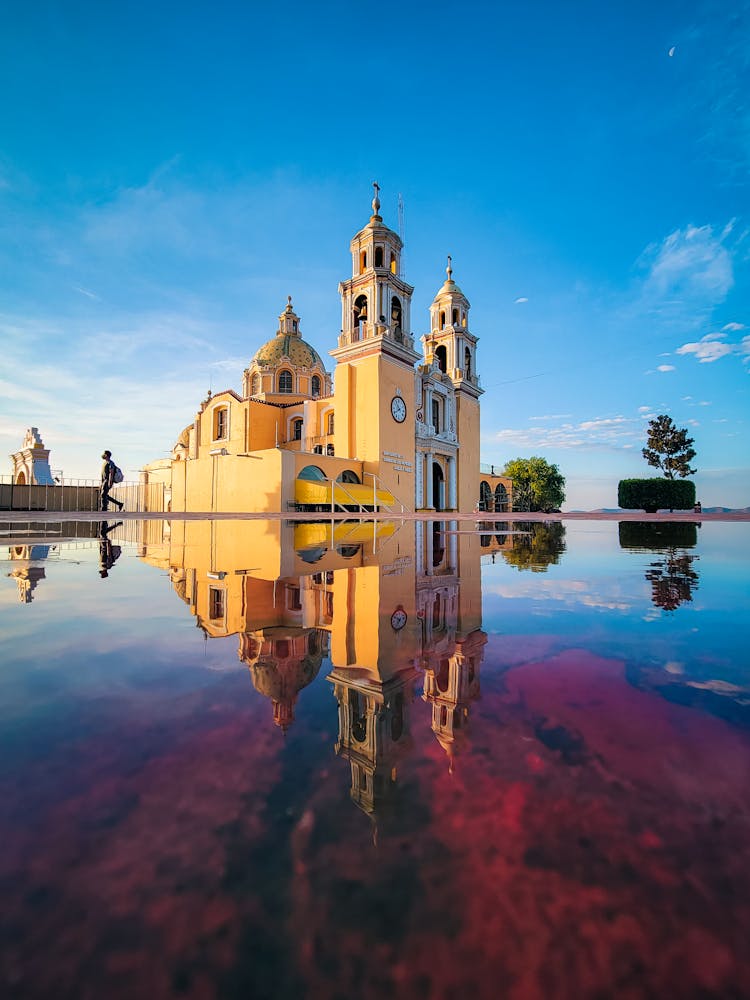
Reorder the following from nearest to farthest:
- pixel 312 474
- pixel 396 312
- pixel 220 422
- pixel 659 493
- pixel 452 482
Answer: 1. pixel 312 474
2. pixel 396 312
3. pixel 452 482
4. pixel 220 422
5. pixel 659 493

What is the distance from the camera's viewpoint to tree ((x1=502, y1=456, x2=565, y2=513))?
46.3 m

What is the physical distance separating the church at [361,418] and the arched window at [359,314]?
49mm

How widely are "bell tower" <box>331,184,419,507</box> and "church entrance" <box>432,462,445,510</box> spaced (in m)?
3.44

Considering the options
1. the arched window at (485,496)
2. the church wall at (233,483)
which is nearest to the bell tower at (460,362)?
the arched window at (485,496)

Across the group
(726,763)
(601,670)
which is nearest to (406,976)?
(726,763)

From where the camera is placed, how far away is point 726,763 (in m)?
A: 0.87

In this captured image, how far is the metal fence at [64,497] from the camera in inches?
1036

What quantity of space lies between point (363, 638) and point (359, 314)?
21.3m

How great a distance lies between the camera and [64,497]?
2964 cm

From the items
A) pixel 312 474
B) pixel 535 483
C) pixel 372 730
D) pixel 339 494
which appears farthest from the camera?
pixel 535 483

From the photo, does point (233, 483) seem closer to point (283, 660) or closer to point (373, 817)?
point (283, 660)

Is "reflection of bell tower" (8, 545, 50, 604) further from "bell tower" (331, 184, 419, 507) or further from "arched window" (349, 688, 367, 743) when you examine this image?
"bell tower" (331, 184, 419, 507)

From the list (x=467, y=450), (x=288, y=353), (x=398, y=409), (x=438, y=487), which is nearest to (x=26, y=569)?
(x=398, y=409)

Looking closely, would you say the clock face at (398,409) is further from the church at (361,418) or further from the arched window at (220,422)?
the arched window at (220,422)
